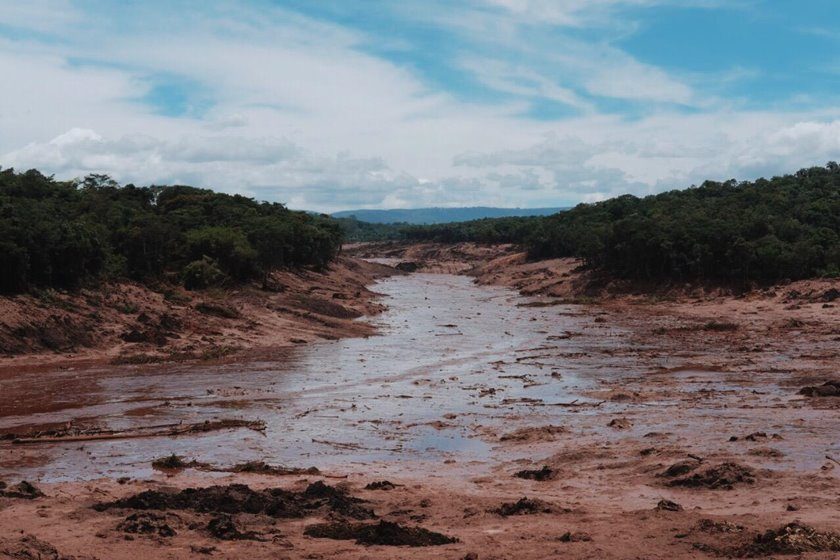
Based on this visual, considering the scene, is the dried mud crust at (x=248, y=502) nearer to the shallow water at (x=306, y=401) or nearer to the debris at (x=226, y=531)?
the debris at (x=226, y=531)

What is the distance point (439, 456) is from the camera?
16.1m

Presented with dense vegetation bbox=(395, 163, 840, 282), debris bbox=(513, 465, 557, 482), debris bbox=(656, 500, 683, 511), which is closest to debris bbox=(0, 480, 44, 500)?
debris bbox=(513, 465, 557, 482)

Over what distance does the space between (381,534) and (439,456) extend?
6061 millimetres

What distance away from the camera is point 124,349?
30.8 m

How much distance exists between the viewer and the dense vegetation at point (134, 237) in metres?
32.6

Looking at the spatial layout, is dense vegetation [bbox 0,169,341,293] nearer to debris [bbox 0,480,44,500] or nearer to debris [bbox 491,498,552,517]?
debris [bbox 0,480,44,500]

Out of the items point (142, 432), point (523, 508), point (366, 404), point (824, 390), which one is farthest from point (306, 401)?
point (824, 390)

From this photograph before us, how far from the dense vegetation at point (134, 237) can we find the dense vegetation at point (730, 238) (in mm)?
25256

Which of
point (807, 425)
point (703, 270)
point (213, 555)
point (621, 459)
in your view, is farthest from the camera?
point (703, 270)

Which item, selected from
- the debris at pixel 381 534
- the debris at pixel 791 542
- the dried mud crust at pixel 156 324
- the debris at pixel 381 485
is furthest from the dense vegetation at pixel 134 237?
the debris at pixel 791 542

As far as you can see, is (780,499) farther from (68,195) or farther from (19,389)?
(68,195)

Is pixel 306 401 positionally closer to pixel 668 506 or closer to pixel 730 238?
pixel 668 506

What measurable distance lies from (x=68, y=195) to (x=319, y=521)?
50147mm

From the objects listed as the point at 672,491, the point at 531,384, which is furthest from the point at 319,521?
the point at 531,384
